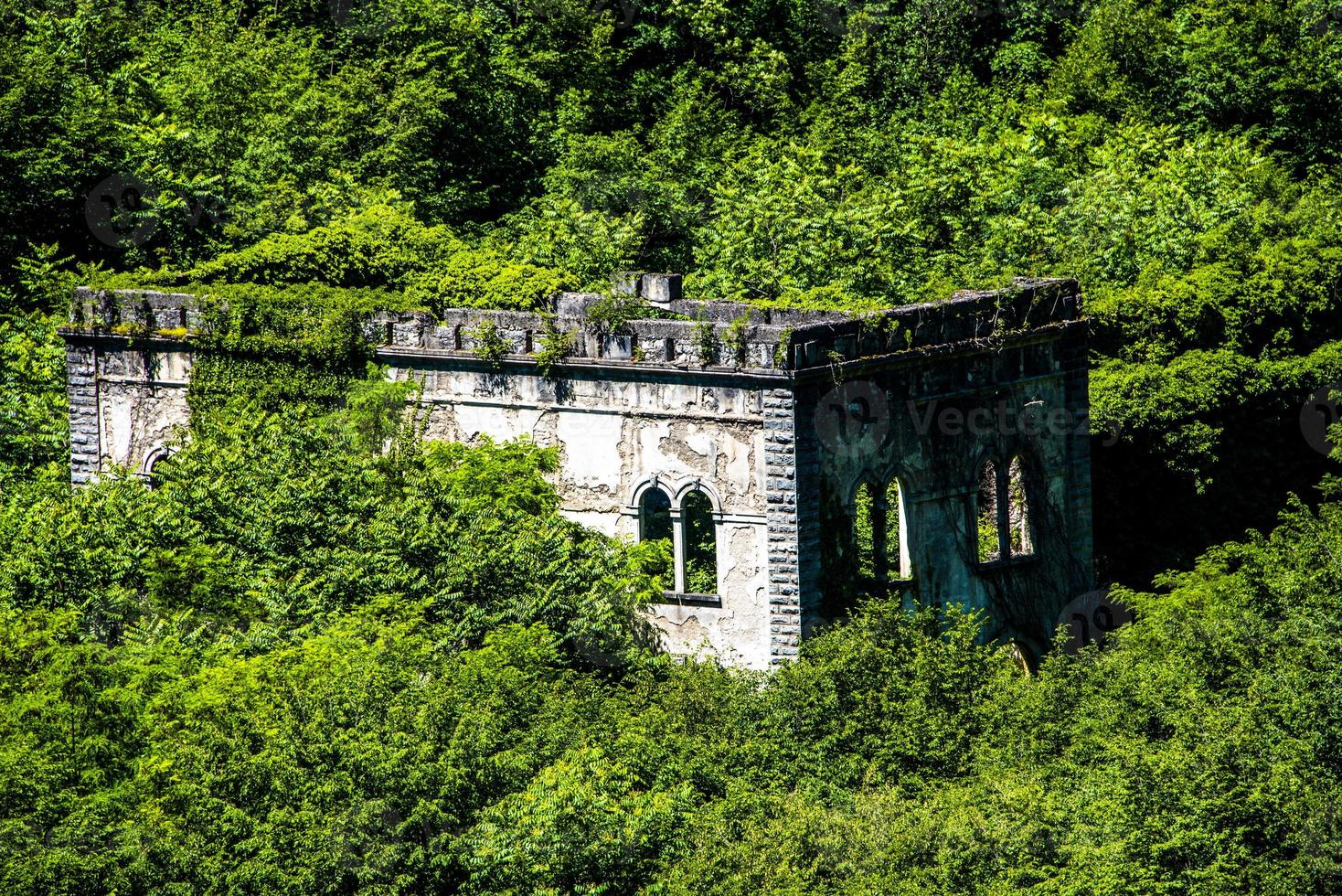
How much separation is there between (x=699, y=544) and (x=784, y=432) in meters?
2.86

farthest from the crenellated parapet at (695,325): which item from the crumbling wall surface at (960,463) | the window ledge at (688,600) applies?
the window ledge at (688,600)

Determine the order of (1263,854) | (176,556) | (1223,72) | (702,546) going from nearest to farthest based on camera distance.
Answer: (1263,854)
(176,556)
(702,546)
(1223,72)

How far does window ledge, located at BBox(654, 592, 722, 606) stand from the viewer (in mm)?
33062

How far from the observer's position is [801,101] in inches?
2309

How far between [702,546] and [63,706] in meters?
10.5

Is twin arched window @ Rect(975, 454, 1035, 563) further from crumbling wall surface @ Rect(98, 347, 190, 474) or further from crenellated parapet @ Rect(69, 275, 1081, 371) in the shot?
crumbling wall surface @ Rect(98, 347, 190, 474)

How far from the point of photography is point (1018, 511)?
35750mm

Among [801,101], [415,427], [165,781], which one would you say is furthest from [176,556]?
[801,101]

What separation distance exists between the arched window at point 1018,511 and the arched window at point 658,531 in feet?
16.0

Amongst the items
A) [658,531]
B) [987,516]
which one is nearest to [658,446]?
[658,531]

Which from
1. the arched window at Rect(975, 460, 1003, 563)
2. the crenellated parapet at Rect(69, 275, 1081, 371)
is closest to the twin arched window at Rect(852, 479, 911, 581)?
the arched window at Rect(975, 460, 1003, 563)

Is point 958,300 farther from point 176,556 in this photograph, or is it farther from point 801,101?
point 801,101

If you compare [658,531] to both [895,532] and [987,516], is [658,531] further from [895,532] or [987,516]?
[987,516]

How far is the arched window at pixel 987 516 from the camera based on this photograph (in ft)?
114
